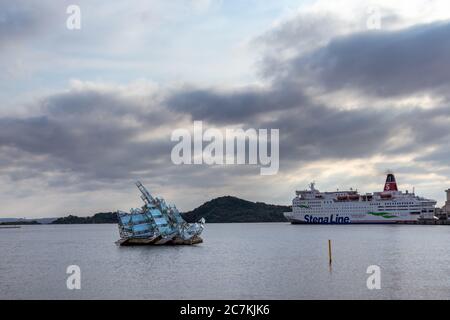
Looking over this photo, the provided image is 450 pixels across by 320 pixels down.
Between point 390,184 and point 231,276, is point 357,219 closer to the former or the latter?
point 390,184

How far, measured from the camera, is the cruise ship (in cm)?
18788

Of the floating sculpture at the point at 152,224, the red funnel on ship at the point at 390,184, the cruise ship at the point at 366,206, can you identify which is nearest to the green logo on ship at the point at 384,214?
the cruise ship at the point at 366,206

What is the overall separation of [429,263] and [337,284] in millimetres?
21950

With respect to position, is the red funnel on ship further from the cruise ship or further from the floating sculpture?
the floating sculpture

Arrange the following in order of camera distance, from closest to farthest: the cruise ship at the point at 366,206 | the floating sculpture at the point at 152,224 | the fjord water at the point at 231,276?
1. the fjord water at the point at 231,276
2. the floating sculpture at the point at 152,224
3. the cruise ship at the point at 366,206

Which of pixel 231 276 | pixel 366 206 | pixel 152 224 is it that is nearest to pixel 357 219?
pixel 366 206

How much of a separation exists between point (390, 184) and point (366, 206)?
1283 cm

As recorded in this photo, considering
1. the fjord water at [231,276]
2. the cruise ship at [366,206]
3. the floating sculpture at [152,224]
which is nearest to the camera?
the fjord water at [231,276]

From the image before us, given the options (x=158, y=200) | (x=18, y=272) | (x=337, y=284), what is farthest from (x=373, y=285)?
(x=158, y=200)

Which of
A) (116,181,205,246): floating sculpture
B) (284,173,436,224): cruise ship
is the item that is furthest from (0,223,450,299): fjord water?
(284,173,436,224): cruise ship

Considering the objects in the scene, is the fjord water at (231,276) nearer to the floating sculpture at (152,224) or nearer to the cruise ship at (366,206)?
the floating sculpture at (152,224)

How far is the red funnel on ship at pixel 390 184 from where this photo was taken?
192 metres

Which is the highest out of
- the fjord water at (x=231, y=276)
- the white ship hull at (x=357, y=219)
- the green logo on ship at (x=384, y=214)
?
the green logo on ship at (x=384, y=214)

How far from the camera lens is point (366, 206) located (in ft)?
623
